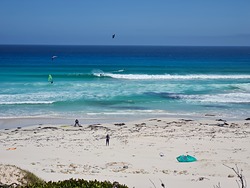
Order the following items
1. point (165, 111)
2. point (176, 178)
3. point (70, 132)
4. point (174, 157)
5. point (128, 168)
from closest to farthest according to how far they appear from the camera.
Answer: point (176, 178), point (128, 168), point (174, 157), point (70, 132), point (165, 111)

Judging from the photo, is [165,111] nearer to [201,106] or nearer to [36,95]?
[201,106]

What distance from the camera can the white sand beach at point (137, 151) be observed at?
11141 mm

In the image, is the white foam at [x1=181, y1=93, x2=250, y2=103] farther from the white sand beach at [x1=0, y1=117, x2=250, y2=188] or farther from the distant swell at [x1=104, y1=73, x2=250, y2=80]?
the distant swell at [x1=104, y1=73, x2=250, y2=80]

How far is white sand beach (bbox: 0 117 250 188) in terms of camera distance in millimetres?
11141

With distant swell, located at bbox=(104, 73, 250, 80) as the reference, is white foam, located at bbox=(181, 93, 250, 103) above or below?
below

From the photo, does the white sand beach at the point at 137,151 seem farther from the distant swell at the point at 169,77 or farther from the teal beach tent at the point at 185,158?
the distant swell at the point at 169,77

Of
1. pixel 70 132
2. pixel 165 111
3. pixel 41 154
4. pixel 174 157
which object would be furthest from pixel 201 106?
pixel 41 154

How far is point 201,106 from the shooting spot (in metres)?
24.7

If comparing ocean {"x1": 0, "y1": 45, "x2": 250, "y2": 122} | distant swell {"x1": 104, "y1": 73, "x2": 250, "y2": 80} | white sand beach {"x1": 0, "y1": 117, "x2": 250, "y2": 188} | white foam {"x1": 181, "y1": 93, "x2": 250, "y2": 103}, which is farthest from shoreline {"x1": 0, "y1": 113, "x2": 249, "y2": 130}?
distant swell {"x1": 104, "y1": 73, "x2": 250, "y2": 80}

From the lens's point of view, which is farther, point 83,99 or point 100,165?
point 83,99

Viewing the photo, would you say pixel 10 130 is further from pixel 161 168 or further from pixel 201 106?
pixel 201 106

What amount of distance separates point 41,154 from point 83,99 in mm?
12988

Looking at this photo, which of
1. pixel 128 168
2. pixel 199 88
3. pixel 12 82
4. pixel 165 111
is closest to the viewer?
pixel 128 168

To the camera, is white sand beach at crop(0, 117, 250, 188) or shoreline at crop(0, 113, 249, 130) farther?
shoreline at crop(0, 113, 249, 130)
